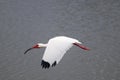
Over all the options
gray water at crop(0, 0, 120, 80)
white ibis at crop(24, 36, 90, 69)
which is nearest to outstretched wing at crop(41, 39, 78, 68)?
white ibis at crop(24, 36, 90, 69)

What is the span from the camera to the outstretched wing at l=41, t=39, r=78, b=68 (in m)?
9.74

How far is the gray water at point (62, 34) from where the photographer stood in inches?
594

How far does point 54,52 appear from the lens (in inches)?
390

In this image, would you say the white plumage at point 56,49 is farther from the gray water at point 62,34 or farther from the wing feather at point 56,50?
the gray water at point 62,34

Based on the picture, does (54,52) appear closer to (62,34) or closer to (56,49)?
(56,49)

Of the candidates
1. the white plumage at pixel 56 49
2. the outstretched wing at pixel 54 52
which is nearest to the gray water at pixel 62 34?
the white plumage at pixel 56 49

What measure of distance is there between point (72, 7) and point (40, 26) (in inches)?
143

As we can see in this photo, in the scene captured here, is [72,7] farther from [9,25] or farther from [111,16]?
[9,25]

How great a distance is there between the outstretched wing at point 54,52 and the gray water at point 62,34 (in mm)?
4590

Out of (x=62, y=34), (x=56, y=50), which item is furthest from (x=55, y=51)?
(x=62, y=34)

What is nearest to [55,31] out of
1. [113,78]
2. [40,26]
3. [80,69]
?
[40,26]

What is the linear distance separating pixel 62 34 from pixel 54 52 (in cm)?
865

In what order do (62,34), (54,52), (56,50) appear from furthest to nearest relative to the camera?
(62,34) → (56,50) → (54,52)

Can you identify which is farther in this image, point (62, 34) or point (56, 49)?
point (62, 34)
